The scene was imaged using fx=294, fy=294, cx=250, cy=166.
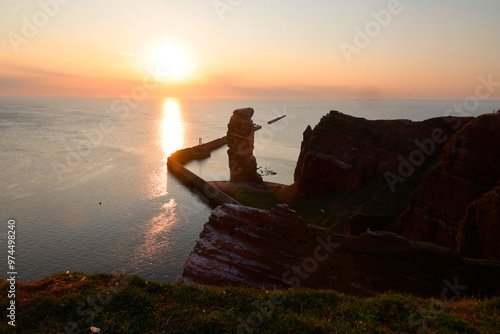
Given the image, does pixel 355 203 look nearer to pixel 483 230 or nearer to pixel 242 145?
pixel 483 230

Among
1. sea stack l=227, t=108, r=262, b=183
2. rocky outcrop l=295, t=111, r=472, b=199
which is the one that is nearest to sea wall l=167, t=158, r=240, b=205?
sea stack l=227, t=108, r=262, b=183

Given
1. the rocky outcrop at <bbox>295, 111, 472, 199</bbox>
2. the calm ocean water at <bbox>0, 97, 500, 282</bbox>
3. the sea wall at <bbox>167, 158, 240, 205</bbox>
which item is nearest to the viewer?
the calm ocean water at <bbox>0, 97, 500, 282</bbox>

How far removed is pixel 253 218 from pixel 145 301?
13952 mm

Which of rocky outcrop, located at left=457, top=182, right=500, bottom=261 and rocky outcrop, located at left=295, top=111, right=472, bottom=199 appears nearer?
rocky outcrop, located at left=457, top=182, right=500, bottom=261

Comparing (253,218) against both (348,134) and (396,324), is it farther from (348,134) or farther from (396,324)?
(348,134)

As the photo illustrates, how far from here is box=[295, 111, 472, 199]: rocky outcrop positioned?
1699 inches

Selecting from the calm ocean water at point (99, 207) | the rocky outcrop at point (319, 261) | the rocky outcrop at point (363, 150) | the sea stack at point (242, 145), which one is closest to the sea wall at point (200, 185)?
the calm ocean water at point (99, 207)

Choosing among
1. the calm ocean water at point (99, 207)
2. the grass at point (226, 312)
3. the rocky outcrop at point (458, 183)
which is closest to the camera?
the grass at point (226, 312)

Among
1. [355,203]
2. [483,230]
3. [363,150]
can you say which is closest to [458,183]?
[483,230]

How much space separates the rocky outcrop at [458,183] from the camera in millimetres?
27844

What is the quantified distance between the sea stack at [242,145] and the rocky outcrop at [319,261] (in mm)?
47679

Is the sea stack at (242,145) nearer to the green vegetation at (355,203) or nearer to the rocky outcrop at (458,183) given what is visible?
the green vegetation at (355,203)

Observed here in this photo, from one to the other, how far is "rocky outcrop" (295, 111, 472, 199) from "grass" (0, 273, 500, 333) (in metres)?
35.1

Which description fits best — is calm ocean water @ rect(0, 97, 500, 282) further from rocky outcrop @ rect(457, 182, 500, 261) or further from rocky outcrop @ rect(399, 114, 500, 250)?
rocky outcrop @ rect(457, 182, 500, 261)
